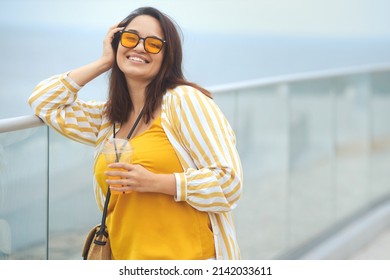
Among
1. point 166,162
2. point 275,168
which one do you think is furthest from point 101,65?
point 275,168

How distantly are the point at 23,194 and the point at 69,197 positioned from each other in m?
0.36

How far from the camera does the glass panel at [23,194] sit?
231 centimetres

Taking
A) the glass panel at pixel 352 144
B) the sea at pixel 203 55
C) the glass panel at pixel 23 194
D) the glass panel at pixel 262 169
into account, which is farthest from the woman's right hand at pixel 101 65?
the sea at pixel 203 55

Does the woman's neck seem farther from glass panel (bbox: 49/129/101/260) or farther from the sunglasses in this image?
glass panel (bbox: 49/129/101/260)

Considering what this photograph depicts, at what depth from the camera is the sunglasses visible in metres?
2.15

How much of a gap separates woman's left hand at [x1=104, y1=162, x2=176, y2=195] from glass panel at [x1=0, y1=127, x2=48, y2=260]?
456 mm

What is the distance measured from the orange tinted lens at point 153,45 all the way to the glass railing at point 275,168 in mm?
519

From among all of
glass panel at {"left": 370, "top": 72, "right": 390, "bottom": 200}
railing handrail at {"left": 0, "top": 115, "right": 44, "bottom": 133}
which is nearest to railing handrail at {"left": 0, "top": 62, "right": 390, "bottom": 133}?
railing handrail at {"left": 0, "top": 115, "right": 44, "bottom": 133}

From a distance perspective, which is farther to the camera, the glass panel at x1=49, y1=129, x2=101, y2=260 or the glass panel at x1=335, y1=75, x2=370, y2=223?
the glass panel at x1=335, y1=75, x2=370, y2=223

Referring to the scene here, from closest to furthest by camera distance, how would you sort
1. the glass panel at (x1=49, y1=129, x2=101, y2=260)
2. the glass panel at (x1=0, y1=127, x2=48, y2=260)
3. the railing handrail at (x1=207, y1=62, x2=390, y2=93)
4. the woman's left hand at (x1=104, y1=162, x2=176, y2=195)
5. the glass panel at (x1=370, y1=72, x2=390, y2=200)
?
the woman's left hand at (x1=104, y1=162, x2=176, y2=195)
the glass panel at (x1=0, y1=127, x2=48, y2=260)
the glass panel at (x1=49, y1=129, x2=101, y2=260)
the railing handrail at (x1=207, y1=62, x2=390, y2=93)
the glass panel at (x1=370, y1=72, x2=390, y2=200)

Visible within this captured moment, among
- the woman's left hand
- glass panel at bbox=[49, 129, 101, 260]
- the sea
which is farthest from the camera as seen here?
the sea

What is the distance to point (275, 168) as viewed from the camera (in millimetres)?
4355

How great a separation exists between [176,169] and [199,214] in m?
0.15
